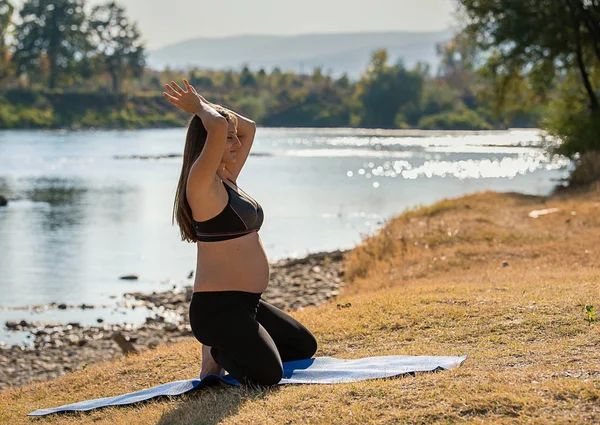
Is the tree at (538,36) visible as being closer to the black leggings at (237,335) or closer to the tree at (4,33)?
the black leggings at (237,335)

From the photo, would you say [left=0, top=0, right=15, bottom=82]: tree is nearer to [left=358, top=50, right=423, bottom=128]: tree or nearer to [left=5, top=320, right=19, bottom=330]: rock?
[left=358, top=50, right=423, bottom=128]: tree

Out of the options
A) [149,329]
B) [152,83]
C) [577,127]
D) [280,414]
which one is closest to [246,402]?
[280,414]

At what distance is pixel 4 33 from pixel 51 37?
627cm

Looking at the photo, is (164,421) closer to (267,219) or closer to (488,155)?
(267,219)

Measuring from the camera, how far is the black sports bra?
5.80 metres

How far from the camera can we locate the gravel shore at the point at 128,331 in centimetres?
1118

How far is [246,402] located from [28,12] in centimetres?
12068

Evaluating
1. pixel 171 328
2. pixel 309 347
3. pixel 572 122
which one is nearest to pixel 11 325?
pixel 171 328

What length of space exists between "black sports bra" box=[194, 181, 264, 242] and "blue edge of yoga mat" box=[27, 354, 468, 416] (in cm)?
101

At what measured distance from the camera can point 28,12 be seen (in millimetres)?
117312

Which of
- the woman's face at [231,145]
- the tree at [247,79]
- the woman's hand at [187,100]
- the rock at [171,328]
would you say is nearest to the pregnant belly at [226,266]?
the woman's face at [231,145]

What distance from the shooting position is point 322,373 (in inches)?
236

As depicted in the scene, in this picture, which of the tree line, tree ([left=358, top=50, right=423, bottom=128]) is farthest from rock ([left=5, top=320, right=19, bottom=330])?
tree ([left=358, top=50, right=423, bottom=128])

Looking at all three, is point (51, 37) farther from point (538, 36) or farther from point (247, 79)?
point (538, 36)
